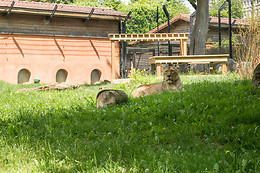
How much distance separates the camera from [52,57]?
20.3 m

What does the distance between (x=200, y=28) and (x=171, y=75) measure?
33.3ft

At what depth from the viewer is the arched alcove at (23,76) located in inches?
775

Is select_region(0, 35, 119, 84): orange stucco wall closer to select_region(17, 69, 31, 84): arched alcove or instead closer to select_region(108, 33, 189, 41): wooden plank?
select_region(17, 69, 31, 84): arched alcove

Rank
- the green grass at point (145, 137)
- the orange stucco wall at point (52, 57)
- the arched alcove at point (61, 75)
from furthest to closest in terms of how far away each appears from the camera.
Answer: the arched alcove at point (61, 75)
the orange stucco wall at point (52, 57)
the green grass at point (145, 137)

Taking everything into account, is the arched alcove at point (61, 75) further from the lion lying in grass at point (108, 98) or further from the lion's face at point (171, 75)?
the lion lying in grass at point (108, 98)

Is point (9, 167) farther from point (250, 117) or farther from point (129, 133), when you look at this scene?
point (250, 117)

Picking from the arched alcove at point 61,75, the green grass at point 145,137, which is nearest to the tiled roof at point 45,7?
the arched alcove at point 61,75

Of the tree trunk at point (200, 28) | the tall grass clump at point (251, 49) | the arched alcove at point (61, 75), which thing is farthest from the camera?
the arched alcove at point (61, 75)

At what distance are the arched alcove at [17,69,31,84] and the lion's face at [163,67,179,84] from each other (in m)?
14.3

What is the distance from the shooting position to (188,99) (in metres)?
6.42

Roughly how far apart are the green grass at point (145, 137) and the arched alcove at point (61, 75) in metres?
14.2

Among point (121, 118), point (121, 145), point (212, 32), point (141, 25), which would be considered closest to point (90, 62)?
point (212, 32)

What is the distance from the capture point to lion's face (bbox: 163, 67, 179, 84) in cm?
778

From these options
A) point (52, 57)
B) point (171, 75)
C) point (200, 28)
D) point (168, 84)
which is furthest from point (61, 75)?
point (171, 75)
